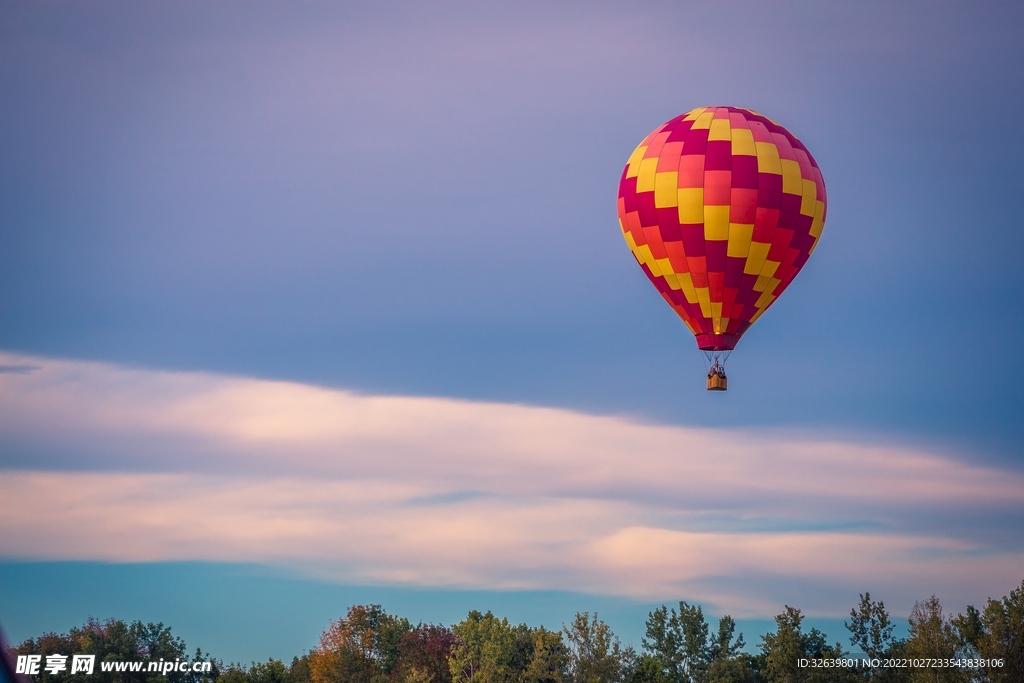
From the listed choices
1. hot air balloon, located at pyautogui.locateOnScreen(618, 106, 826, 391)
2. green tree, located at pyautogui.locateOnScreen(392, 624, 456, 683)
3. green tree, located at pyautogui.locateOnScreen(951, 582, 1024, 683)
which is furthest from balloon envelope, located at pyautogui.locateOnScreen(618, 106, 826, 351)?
green tree, located at pyautogui.locateOnScreen(392, 624, 456, 683)

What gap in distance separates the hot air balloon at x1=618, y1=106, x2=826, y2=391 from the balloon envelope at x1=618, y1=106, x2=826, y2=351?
4 cm

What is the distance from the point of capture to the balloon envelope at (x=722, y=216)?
4491 cm

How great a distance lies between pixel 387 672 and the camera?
99688mm

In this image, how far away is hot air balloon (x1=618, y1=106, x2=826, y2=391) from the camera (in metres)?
44.9

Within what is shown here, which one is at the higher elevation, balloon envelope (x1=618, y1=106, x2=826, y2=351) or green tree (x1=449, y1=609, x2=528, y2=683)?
balloon envelope (x1=618, y1=106, x2=826, y2=351)

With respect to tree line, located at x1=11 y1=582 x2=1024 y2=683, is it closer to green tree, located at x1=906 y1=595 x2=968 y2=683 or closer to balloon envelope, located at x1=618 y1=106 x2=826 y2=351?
green tree, located at x1=906 y1=595 x2=968 y2=683

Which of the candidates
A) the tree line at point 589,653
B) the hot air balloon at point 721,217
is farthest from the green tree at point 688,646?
the hot air balloon at point 721,217

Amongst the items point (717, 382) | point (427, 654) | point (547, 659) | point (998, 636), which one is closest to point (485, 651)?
point (547, 659)

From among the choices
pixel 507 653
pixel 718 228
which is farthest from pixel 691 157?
pixel 507 653

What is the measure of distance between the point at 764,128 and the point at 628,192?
18.7ft

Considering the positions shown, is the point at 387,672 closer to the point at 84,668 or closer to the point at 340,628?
the point at 340,628

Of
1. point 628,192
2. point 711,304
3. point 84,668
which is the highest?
point 628,192

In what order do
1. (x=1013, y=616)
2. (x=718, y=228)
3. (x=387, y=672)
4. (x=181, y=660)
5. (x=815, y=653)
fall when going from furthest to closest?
(x=181, y=660) < (x=387, y=672) < (x=815, y=653) < (x=1013, y=616) < (x=718, y=228)

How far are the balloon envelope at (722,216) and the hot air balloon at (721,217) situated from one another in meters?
0.04
